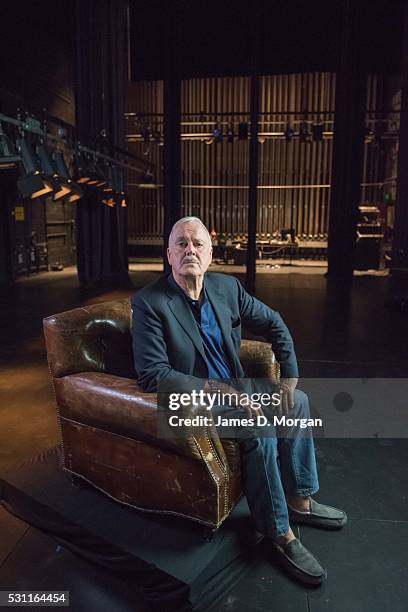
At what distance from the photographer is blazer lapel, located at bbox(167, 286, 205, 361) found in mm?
1819

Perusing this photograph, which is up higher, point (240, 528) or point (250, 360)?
point (250, 360)

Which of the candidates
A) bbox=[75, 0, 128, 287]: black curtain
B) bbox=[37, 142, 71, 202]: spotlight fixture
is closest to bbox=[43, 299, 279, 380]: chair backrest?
bbox=[37, 142, 71, 202]: spotlight fixture

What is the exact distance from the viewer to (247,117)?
1325 cm

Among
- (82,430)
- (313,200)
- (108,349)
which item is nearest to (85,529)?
(82,430)

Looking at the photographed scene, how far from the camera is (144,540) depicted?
1700 mm

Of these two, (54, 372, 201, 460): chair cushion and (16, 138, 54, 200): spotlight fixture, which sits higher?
(16, 138, 54, 200): spotlight fixture

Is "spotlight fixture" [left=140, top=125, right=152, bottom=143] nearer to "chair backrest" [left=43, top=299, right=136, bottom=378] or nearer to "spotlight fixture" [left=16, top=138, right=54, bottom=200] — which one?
"spotlight fixture" [left=16, top=138, right=54, bottom=200]

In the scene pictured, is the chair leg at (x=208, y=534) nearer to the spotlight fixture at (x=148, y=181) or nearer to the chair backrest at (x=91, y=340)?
the chair backrest at (x=91, y=340)

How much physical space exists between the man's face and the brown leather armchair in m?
0.42

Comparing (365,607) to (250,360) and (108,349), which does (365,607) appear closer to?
(250,360)

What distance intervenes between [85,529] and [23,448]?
2.99 ft

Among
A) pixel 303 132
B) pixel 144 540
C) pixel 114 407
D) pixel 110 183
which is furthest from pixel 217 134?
pixel 144 540

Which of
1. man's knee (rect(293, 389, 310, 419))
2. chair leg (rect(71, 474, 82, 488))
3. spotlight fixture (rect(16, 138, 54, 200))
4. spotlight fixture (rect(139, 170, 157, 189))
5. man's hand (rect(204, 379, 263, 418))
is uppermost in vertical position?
spotlight fixture (rect(139, 170, 157, 189))

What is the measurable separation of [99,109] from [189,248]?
8819 mm
